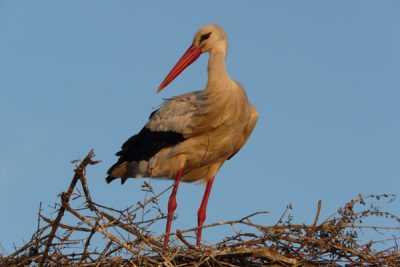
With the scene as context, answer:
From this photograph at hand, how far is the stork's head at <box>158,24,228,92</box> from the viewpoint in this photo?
9.88 metres

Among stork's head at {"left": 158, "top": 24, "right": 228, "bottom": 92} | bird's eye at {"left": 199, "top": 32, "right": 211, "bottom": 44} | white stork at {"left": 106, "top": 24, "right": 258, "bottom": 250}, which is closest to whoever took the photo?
white stork at {"left": 106, "top": 24, "right": 258, "bottom": 250}

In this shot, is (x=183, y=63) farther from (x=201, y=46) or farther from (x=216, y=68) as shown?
(x=216, y=68)

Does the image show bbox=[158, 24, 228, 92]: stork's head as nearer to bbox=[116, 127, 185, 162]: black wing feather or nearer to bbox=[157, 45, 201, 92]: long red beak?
bbox=[157, 45, 201, 92]: long red beak

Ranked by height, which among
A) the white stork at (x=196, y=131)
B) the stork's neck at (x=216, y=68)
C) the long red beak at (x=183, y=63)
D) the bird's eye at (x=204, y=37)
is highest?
the bird's eye at (x=204, y=37)

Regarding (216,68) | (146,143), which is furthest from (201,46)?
(146,143)

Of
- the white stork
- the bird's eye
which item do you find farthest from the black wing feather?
the bird's eye

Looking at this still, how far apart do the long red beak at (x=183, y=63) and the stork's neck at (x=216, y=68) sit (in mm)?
297

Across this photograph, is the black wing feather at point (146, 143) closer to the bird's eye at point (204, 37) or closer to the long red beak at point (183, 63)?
the long red beak at point (183, 63)

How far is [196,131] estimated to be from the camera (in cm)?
953

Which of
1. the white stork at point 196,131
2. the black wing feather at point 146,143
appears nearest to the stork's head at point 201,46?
the white stork at point 196,131

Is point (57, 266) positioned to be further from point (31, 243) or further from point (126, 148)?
point (126, 148)

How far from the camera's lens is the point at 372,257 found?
720cm

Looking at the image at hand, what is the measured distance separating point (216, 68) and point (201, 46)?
1.79ft

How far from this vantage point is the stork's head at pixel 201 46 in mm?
9883
